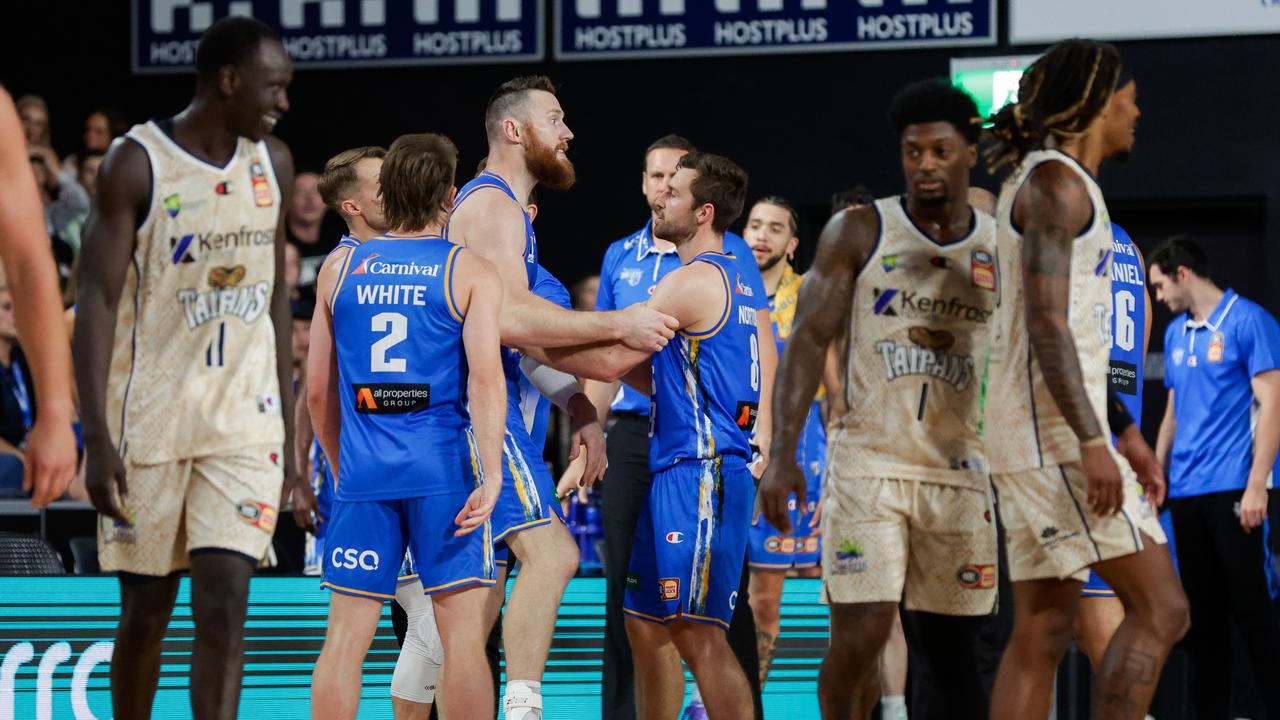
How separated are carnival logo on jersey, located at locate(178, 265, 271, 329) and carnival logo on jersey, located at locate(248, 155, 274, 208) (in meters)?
0.17

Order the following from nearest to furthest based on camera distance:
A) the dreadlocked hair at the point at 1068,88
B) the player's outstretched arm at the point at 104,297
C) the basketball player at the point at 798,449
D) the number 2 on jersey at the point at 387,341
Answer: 1. the player's outstretched arm at the point at 104,297
2. the dreadlocked hair at the point at 1068,88
3. the number 2 on jersey at the point at 387,341
4. the basketball player at the point at 798,449

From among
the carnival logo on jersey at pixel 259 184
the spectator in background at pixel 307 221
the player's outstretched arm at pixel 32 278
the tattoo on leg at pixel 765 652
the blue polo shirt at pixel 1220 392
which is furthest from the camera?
the spectator in background at pixel 307 221

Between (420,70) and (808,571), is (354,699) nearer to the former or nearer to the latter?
(808,571)

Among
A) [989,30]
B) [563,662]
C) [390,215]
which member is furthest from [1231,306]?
[390,215]

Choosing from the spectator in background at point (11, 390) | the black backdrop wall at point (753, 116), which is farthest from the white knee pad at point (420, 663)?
the black backdrop wall at point (753, 116)

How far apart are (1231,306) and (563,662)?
11.7 feet

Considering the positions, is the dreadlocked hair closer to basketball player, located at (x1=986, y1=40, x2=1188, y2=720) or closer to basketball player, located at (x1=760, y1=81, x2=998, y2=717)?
basketball player, located at (x1=986, y1=40, x2=1188, y2=720)

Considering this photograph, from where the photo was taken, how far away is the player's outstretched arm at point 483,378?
14.4ft


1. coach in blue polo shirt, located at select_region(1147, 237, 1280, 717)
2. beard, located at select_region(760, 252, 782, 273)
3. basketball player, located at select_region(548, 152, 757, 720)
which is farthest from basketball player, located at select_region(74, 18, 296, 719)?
coach in blue polo shirt, located at select_region(1147, 237, 1280, 717)

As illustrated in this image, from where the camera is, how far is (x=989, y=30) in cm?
959

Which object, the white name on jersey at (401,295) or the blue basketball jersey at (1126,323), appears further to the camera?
the blue basketball jersey at (1126,323)

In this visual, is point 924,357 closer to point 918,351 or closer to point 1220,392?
point 918,351

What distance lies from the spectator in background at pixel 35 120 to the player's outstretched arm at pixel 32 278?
7.23 meters

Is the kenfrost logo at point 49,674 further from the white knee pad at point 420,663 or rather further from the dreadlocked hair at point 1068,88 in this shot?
the dreadlocked hair at point 1068,88
